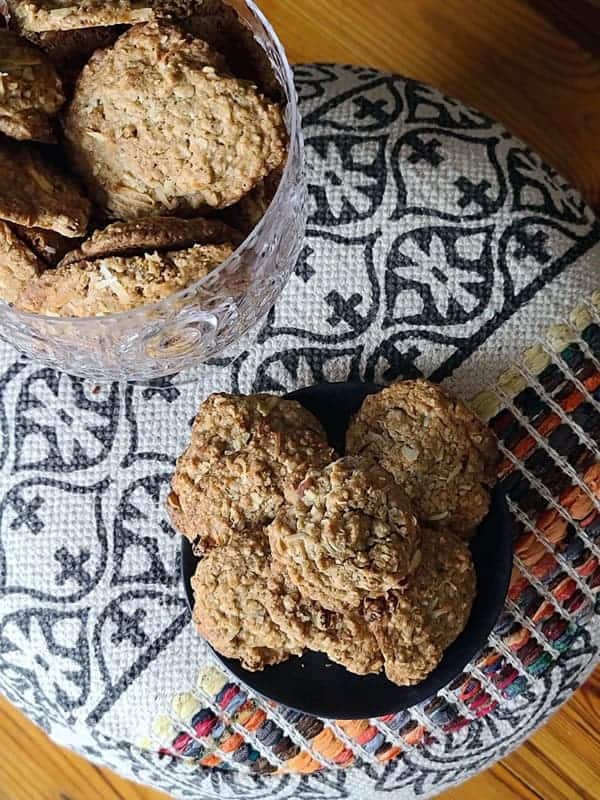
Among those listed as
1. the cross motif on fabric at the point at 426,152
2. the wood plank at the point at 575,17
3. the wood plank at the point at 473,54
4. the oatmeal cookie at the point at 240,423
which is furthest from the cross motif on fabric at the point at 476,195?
the wood plank at the point at 575,17

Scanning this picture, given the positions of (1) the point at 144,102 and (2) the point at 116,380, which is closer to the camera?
(1) the point at 144,102

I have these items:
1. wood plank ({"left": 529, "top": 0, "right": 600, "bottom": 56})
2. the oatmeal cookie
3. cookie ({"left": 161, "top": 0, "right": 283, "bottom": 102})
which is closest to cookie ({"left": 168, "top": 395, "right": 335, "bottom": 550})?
the oatmeal cookie

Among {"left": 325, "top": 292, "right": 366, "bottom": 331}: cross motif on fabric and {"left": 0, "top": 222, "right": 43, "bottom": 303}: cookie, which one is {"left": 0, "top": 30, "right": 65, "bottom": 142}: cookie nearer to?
{"left": 0, "top": 222, "right": 43, "bottom": 303}: cookie

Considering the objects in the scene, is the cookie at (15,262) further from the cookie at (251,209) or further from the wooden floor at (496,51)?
the wooden floor at (496,51)

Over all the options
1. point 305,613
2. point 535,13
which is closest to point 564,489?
point 305,613

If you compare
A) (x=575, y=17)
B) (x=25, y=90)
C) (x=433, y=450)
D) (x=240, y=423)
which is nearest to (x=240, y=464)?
(x=240, y=423)

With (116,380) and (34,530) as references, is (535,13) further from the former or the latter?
(34,530)
